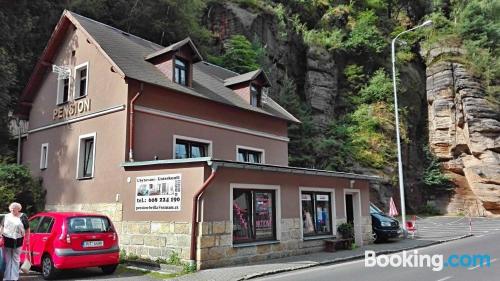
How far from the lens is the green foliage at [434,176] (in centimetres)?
3512

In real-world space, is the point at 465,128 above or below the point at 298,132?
above

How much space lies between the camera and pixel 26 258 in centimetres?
1104

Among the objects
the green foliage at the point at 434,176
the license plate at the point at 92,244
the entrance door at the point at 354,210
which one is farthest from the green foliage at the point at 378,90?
the license plate at the point at 92,244

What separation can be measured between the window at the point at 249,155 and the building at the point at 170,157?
0.07 m

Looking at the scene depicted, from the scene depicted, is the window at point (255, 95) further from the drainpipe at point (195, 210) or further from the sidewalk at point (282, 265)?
the drainpipe at point (195, 210)

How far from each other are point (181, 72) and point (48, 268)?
10336 millimetres

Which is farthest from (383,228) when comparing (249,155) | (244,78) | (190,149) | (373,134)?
(373,134)

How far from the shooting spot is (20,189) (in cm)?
1691

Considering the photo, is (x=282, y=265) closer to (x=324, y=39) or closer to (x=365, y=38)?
(x=324, y=39)

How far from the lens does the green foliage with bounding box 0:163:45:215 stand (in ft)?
51.7

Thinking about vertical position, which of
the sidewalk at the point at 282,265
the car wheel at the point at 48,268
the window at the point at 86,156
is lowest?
the sidewalk at the point at 282,265

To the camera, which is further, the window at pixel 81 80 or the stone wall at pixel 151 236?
Result: the window at pixel 81 80

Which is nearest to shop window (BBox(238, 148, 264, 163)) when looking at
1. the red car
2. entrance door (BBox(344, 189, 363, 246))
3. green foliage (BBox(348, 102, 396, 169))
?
entrance door (BBox(344, 189, 363, 246))

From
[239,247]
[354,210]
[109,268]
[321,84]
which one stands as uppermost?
[321,84]
